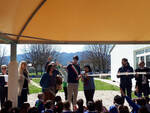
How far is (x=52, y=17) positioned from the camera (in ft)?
18.6

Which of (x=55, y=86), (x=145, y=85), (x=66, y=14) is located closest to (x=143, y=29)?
(x=145, y=85)

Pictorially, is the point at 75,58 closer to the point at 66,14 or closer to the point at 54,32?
the point at 54,32

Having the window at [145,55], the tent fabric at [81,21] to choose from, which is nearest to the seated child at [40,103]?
the tent fabric at [81,21]

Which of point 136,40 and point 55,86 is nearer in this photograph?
point 55,86

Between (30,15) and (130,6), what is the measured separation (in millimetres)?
2575

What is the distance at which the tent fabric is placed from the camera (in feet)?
17.1

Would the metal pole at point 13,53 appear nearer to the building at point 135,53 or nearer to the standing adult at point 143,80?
the standing adult at point 143,80

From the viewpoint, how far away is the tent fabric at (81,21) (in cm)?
520

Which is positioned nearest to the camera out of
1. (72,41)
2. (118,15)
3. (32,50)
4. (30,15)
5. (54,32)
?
(30,15)

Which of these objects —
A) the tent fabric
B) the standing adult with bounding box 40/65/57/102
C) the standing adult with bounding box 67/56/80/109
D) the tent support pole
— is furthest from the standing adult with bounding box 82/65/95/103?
the tent support pole

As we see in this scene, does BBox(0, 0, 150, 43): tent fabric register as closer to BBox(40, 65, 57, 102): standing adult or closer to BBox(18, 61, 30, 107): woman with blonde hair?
BBox(18, 61, 30, 107): woman with blonde hair

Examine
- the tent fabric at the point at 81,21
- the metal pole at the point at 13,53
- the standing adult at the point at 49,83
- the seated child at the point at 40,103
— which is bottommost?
the seated child at the point at 40,103

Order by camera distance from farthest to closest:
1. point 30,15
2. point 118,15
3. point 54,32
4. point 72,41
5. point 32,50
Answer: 1. point 32,50
2. point 72,41
3. point 54,32
4. point 118,15
5. point 30,15

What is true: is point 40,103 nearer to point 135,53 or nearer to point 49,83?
point 49,83
